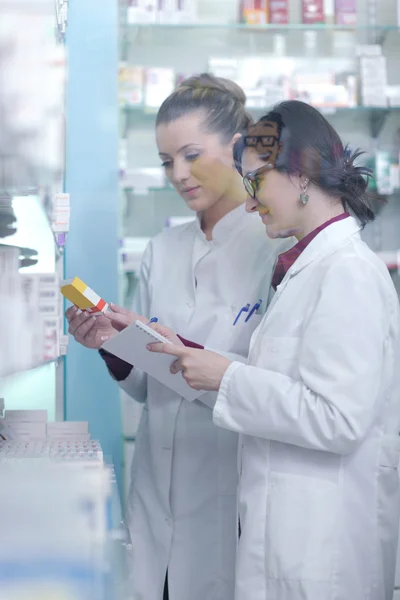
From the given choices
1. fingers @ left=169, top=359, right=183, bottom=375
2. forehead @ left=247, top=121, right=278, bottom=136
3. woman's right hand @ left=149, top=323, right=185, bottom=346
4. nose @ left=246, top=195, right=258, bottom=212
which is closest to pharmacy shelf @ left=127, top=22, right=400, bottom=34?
forehead @ left=247, top=121, right=278, bottom=136

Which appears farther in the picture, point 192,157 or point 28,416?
point 192,157

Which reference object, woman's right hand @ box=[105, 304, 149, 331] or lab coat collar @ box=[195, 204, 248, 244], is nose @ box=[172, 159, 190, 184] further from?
woman's right hand @ box=[105, 304, 149, 331]

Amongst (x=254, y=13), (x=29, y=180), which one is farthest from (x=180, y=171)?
(x=254, y=13)

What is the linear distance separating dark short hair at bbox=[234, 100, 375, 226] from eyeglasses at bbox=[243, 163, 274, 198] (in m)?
0.03

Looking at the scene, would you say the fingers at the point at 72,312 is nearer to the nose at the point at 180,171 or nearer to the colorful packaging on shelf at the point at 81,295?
the colorful packaging on shelf at the point at 81,295

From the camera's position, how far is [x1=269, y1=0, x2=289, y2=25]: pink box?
4.00 metres

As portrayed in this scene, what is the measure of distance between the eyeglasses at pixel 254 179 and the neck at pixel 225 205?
0.40 m

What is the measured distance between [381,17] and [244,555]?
345 cm

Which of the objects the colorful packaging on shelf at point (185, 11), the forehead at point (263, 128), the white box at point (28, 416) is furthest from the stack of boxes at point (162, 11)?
the white box at point (28, 416)

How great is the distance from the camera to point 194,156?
78.3 inches

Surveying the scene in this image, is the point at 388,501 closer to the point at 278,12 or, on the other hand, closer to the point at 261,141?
the point at 261,141

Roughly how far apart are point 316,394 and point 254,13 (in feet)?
10.2

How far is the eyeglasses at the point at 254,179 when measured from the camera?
1.60 metres

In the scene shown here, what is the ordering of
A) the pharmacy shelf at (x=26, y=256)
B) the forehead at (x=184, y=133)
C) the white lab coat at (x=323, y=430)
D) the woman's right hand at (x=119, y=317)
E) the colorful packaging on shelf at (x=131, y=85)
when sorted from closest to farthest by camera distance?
the white lab coat at (x=323, y=430), the pharmacy shelf at (x=26, y=256), the woman's right hand at (x=119, y=317), the forehead at (x=184, y=133), the colorful packaging on shelf at (x=131, y=85)
